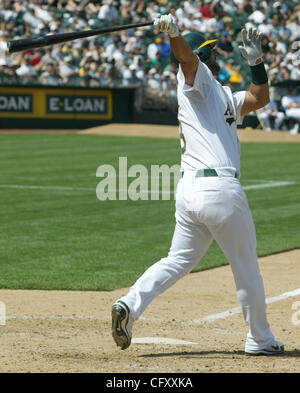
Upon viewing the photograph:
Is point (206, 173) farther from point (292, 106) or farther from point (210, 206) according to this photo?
point (292, 106)

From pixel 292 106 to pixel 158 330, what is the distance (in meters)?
23.5

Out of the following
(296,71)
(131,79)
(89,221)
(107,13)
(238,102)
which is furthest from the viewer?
(107,13)

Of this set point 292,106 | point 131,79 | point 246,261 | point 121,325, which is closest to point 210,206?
point 246,261

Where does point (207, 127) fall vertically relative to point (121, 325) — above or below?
above

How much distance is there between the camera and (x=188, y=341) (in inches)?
239

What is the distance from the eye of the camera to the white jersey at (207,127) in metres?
5.45

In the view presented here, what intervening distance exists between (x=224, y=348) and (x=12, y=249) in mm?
4823

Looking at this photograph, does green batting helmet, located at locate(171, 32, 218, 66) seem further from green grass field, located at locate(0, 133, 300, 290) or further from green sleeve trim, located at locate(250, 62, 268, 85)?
green grass field, located at locate(0, 133, 300, 290)

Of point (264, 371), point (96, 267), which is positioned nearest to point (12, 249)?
point (96, 267)

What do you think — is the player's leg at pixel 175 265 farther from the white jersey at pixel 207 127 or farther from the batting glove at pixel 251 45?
the batting glove at pixel 251 45

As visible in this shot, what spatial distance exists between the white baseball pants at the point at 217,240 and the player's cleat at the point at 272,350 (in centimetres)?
3

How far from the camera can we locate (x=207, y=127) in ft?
18.0

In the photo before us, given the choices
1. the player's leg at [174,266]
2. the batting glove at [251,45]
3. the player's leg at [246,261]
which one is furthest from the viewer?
the batting glove at [251,45]

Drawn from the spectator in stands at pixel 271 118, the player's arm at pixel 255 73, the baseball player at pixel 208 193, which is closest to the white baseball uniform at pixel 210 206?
the baseball player at pixel 208 193
